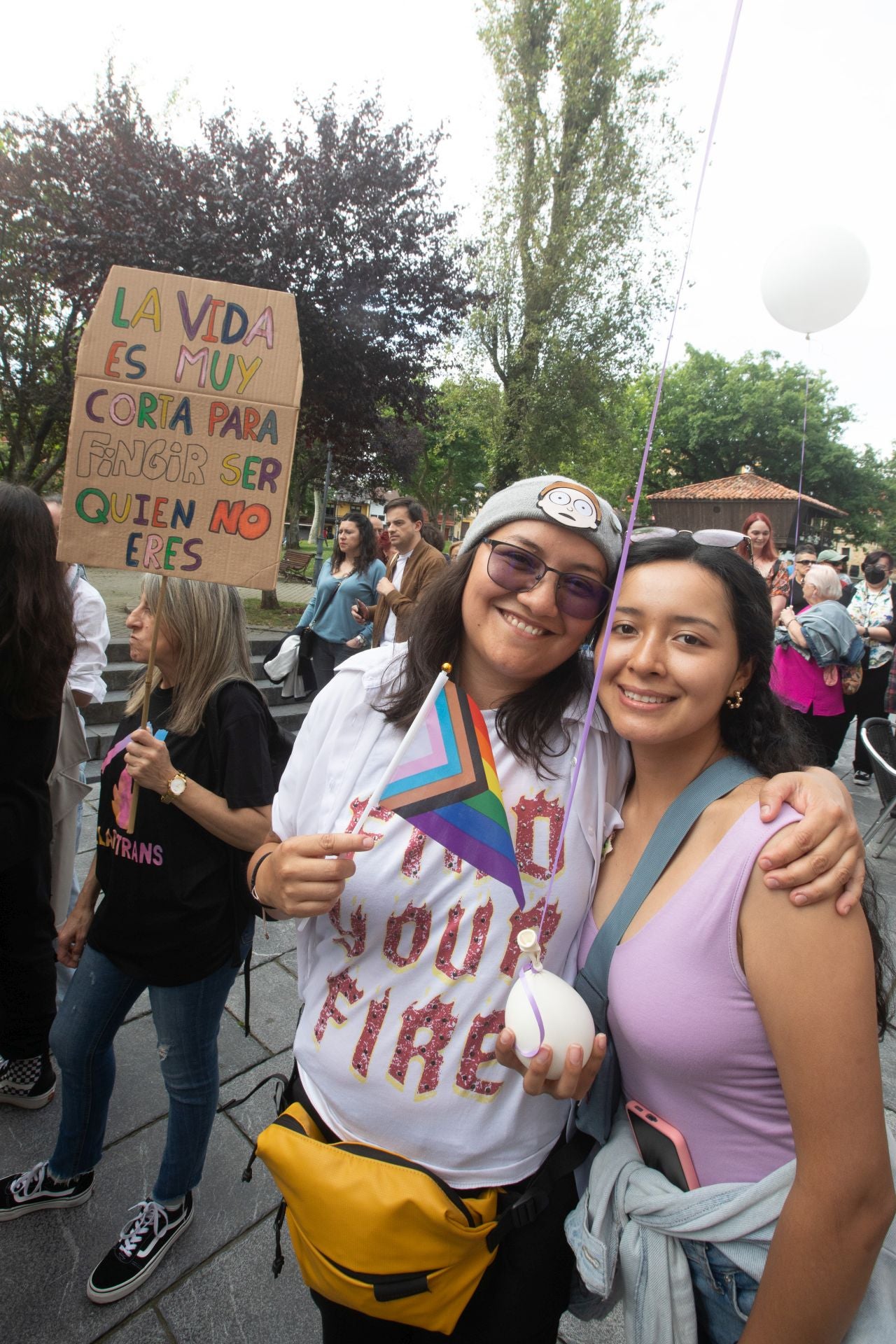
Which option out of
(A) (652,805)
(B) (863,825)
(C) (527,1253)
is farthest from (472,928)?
(B) (863,825)

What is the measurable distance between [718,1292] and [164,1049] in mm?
1430

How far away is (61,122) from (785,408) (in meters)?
35.1

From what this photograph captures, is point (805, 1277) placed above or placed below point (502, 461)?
below

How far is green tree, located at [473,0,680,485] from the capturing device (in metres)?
20.1

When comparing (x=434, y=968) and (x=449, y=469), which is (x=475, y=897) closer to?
(x=434, y=968)

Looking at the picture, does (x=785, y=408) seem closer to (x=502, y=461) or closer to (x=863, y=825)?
(x=502, y=461)

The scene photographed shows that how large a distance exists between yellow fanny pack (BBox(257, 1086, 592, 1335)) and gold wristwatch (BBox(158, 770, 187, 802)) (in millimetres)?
826

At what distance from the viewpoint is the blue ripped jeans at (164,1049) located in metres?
1.87

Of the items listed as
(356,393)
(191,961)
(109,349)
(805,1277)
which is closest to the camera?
(805,1277)

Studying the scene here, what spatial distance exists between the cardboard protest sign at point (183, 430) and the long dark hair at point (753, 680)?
869 mm

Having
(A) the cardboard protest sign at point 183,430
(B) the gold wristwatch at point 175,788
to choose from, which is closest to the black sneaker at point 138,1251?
(B) the gold wristwatch at point 175,788

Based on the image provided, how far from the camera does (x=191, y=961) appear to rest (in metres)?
1.83

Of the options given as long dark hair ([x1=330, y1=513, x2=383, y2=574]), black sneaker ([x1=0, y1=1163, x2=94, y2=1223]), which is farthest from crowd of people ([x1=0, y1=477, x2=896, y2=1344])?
long dark hair ([x1=330, y1=513, x2=383, y2=574])

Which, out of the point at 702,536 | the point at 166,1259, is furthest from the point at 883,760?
the point at 166,1259
